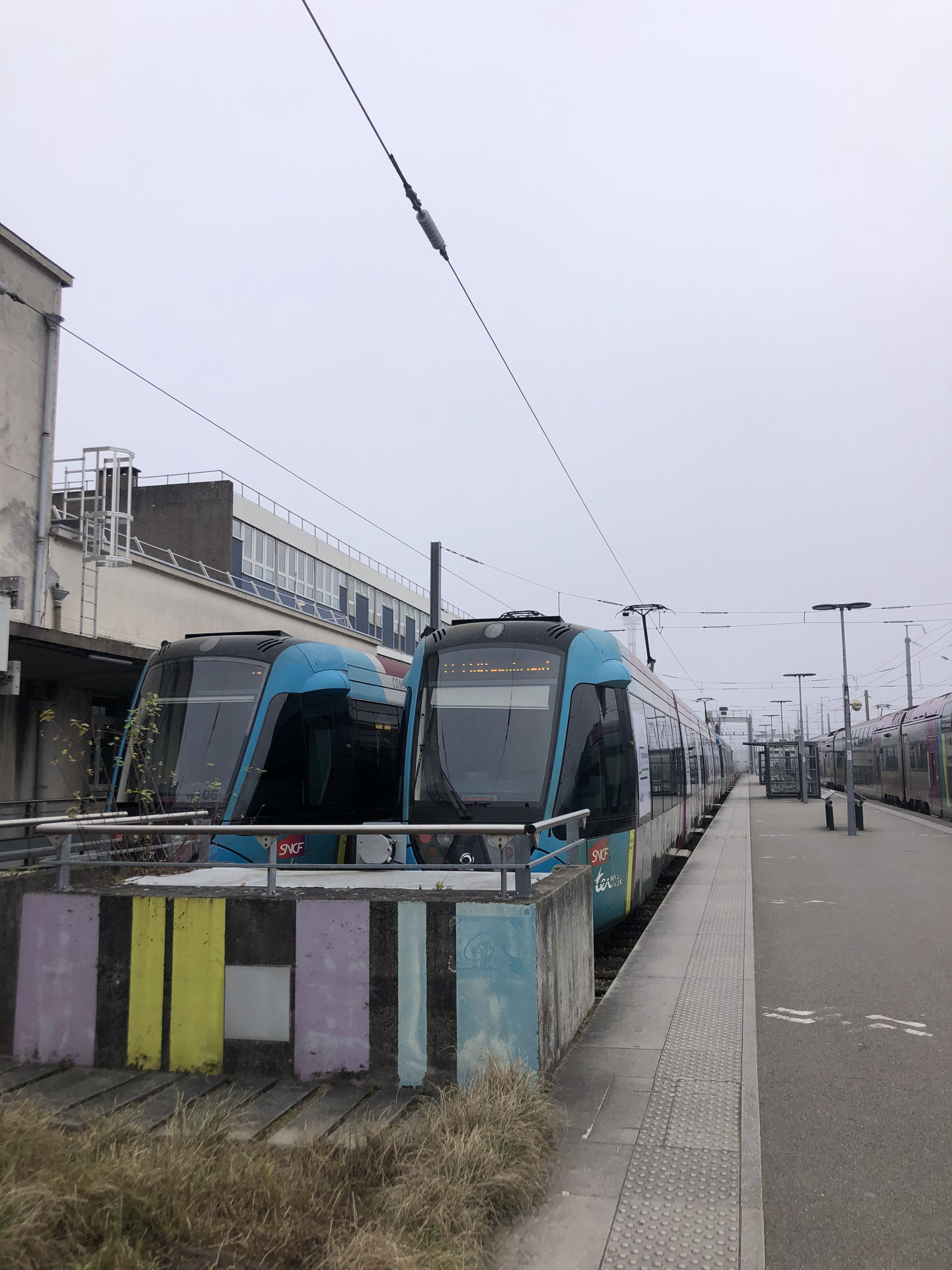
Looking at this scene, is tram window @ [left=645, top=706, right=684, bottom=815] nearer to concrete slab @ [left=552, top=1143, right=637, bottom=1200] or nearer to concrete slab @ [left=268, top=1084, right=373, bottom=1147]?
concrete slab @ [left=268, top=1084, right=373, bottom=1147]

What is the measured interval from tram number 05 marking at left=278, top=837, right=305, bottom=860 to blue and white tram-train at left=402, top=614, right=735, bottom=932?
1775mm

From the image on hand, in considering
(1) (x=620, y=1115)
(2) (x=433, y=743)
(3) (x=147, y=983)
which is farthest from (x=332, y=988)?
(2) (x=433, y=743)

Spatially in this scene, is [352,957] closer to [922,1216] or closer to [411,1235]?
[411,1235]

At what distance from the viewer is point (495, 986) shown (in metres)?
5.29

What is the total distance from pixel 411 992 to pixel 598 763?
15.3 feet

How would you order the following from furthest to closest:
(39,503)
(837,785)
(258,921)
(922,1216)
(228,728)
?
(837,785) → (39,503) → (228,728) → (258,921) → (922,1216)

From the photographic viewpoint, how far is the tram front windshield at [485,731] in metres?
9.41

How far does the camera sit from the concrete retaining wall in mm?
5316

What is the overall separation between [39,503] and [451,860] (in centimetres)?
1416

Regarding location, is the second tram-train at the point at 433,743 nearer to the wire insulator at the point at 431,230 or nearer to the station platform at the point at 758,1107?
the station platform at the point at 758,1107

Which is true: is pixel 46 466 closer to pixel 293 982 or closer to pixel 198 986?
pixel 198 986

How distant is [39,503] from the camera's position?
774 inches

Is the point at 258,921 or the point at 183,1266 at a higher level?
the point at 258,921

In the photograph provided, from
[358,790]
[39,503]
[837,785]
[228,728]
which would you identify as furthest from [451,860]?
[837,785]
